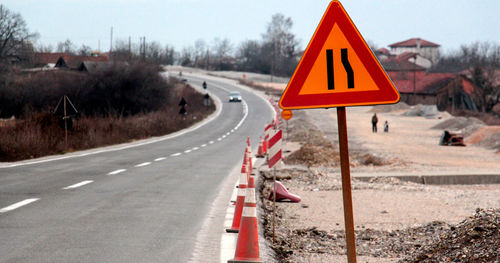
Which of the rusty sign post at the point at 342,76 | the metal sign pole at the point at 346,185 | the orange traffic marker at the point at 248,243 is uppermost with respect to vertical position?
the rusty sign post at the point at 342,76

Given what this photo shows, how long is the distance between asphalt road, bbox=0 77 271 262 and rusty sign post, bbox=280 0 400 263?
2818 millimetres

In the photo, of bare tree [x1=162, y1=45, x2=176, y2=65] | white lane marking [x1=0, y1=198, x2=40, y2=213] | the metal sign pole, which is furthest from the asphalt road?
bare tree [x1=162, y1=45, x2=176, y2=65]

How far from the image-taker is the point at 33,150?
23.8 m

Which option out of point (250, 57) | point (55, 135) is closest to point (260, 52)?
point (250, 57)

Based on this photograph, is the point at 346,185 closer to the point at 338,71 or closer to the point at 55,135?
the point at 338,71

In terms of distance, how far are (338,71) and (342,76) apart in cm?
5

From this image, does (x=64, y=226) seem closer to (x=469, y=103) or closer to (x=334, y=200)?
(x=334, y=200)

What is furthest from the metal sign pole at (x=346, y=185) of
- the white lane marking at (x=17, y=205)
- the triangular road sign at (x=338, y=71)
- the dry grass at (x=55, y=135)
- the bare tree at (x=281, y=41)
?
the bare tree at (x=281, y=41)

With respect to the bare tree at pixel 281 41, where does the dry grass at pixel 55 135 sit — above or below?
below

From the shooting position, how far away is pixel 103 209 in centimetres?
1052

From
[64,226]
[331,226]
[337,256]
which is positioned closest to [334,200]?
[331,226]

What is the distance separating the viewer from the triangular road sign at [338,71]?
15.6 ft

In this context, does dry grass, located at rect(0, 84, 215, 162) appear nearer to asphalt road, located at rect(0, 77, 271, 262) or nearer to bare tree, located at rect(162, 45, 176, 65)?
asphalt road, located at rect(0, 77, 271, 262)

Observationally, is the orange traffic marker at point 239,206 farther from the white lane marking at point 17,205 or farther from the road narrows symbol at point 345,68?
the road narrows symbol at point 345,68
